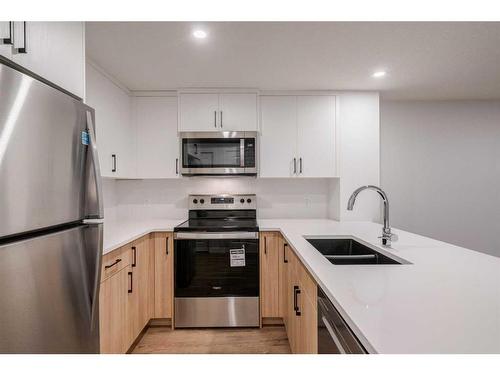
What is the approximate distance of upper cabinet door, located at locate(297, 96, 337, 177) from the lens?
2.85 m

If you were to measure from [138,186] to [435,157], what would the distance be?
3478 mm

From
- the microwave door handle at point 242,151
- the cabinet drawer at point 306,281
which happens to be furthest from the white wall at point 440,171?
the cabinet drawer at point 306,281

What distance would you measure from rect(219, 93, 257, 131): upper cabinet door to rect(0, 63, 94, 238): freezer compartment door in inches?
70.1

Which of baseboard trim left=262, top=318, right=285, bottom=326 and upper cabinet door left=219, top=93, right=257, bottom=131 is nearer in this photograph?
baseboard trim left=262, top=318, right=285, bottom=326

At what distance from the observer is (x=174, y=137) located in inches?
112

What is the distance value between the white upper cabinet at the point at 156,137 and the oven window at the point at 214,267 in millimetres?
857

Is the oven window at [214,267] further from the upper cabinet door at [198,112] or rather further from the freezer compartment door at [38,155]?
the freezer compartment door at [38,155]

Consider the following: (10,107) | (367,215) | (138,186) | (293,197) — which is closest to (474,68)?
(367,215)

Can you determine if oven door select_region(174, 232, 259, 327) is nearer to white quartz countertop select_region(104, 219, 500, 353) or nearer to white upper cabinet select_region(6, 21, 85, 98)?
white quartz countertop select_region(104, 219, 500, 353)

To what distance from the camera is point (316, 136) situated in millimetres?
2861

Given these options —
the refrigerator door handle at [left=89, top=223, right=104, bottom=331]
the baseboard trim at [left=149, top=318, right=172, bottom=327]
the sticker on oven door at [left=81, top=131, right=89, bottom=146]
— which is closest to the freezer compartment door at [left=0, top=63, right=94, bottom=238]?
the sticker on oven door at [left=81, top=131, right=89, bottom=146]

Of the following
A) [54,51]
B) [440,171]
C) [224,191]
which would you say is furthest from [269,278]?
[440,171]

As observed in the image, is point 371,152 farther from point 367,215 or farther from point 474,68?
point 474,68

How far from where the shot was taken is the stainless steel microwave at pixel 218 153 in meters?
2.72
